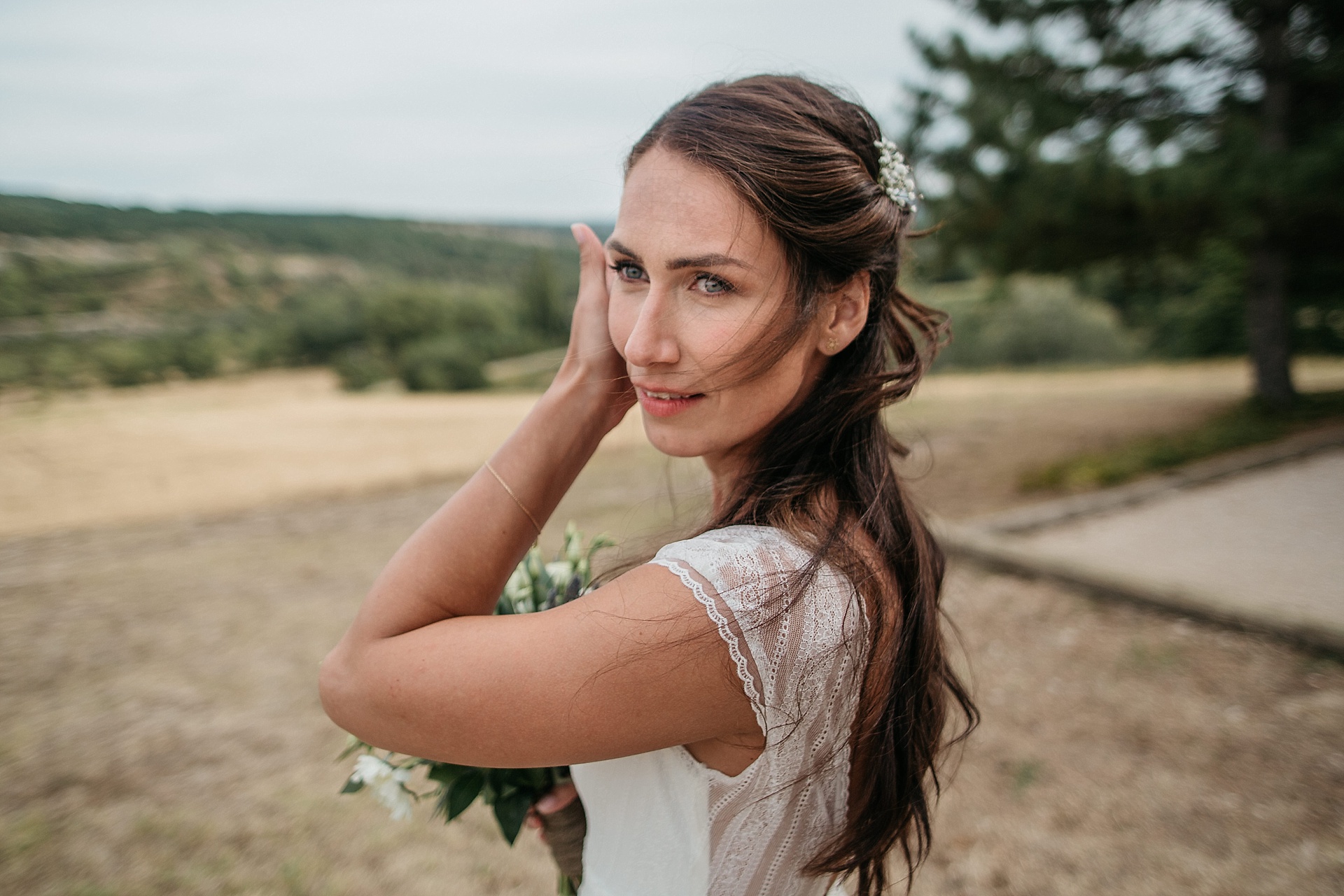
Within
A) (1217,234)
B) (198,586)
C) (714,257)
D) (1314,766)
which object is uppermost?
(1217,234)

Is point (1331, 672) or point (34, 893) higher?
point (1331, 672)

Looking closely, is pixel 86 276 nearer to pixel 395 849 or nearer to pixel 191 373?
pixel 191 373

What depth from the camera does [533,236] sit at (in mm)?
56594

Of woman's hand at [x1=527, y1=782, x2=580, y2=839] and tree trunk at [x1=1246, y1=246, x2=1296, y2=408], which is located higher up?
tree trunk at [x1=1246, y1=246, x2=1296, y2=408]

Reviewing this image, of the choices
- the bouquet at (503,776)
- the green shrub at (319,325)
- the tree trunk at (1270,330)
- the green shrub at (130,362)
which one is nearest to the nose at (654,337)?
the bouquet at (503,776)

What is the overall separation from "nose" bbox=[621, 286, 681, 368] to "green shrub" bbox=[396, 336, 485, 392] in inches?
1475

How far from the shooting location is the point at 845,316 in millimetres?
1510

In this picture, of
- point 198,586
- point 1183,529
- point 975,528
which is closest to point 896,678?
point 975,528

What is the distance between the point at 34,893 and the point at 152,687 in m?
1.98

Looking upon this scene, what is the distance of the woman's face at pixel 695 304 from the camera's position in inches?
52.0

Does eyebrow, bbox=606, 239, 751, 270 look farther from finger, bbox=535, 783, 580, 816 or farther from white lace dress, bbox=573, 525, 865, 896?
finger, bbox=535, 783, 580, 816

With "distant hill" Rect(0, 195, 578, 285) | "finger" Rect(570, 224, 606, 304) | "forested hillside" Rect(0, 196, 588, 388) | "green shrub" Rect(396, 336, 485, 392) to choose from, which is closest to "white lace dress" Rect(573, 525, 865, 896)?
"finger" Rect(570, 224, 606, 304)

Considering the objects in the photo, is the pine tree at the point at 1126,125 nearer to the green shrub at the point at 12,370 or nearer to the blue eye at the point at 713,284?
the blue eye at the point at 713,284

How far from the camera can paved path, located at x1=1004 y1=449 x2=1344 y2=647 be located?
Result: 5.25m
